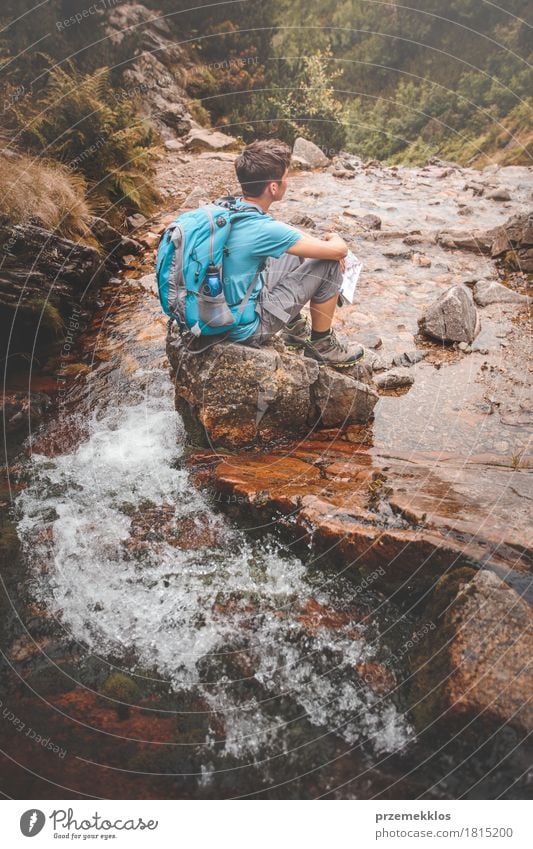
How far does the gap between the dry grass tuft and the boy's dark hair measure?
10.0 ft

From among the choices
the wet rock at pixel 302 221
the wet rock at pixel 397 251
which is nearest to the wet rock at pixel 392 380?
the wet rock at pixel 397 251

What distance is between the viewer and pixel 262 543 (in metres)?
3.27

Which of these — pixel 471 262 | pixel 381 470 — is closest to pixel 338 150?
pixel 471 262

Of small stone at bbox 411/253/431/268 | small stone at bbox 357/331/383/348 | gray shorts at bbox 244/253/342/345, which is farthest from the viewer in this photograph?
small stone at bbox 411/253/431/268

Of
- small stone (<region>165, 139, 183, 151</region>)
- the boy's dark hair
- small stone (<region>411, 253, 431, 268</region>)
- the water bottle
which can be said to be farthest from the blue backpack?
small stone (<region>165, 139, 183, 151</region>)

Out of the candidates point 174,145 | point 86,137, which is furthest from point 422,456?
point 174,145

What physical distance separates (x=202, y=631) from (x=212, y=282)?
2351 millimetres

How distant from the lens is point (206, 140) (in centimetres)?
1346

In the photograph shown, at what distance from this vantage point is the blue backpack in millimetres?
3119

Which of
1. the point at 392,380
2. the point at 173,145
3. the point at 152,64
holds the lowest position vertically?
the point at 392,380

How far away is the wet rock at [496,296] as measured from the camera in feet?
20.3

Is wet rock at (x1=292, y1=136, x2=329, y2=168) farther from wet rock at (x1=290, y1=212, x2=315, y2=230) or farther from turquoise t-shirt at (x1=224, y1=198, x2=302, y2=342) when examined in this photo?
turquoise t-shirt at (x1=224, y1=198, x2=302, y2=342)

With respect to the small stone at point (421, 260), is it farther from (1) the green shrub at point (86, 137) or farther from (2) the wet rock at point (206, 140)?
Result: (2) the wet rock at point (206, 140)

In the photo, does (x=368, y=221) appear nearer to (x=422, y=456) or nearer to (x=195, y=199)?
(x=195, y=199)
